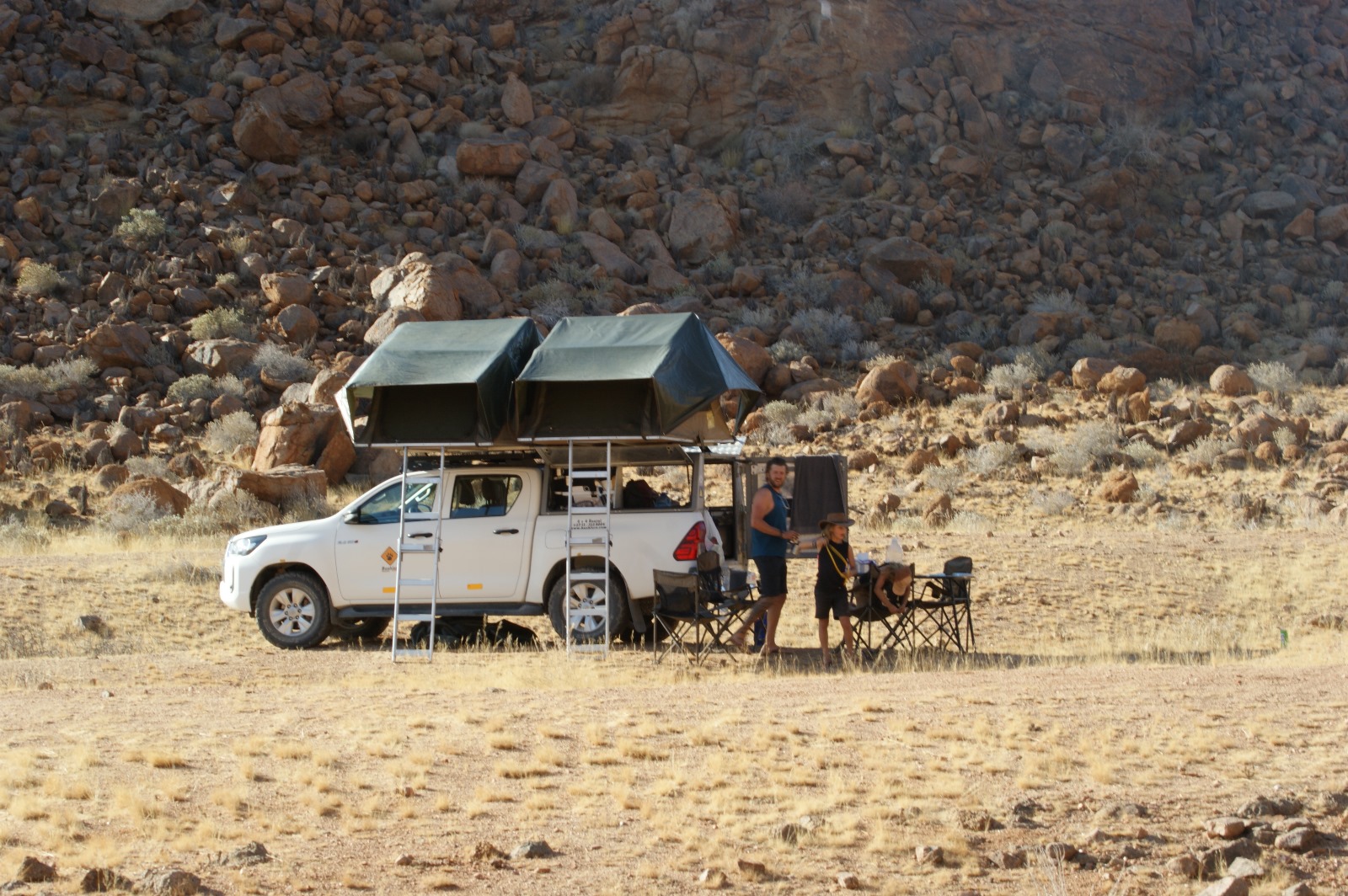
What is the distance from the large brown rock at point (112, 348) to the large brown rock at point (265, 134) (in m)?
8.30

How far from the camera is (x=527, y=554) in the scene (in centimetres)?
1280

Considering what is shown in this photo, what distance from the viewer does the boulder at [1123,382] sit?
2781 centimetres

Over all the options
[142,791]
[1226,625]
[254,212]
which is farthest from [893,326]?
[142,791]

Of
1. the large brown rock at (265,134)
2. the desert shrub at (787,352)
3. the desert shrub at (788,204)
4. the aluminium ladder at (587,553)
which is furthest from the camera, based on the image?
the desert shrub at (788,204)

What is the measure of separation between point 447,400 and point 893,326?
22.4 m

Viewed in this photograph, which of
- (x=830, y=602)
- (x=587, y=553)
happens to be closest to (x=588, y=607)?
(x=587, y=553)

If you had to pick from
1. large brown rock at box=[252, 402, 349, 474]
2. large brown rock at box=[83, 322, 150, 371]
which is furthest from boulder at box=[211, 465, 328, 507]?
large brown rock at box=[83, 322, 150, 371]

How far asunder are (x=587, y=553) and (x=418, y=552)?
1557 mm

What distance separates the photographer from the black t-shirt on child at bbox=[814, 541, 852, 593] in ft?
37.4

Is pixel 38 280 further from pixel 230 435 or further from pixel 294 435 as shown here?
pixel 294 435

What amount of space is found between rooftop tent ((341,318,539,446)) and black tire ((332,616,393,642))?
7.12 ft

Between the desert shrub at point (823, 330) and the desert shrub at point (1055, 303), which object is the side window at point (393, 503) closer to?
the desert shrub at point (823, 330)

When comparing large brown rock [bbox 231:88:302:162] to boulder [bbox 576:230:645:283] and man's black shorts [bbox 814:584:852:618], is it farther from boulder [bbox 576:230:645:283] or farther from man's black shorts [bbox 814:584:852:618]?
man's black shorts [bbox 814:584:852:618]

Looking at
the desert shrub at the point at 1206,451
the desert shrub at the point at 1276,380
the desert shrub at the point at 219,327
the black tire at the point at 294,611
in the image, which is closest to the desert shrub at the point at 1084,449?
the desert shrub at the point at 1206,451
